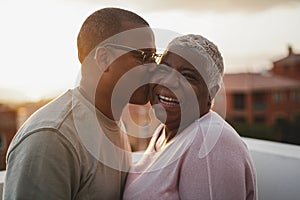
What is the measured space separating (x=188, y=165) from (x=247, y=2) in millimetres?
4494

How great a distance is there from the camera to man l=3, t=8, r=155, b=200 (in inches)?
44.8

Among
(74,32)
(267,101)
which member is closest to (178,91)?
(74,32)

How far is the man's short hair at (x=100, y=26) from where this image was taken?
132cm

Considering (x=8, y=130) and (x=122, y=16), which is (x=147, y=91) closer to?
(x=122, y=16)

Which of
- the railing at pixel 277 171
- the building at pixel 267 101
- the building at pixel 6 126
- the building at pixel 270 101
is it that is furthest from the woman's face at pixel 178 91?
the building at pixel 267 101

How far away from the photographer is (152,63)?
1421mm

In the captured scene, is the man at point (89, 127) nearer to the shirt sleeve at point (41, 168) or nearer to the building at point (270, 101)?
the shirt sleeve at point (41, 168)

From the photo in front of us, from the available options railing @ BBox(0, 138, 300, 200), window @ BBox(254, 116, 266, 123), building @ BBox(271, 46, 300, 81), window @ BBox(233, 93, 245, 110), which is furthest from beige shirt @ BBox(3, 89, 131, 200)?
window @ BBox(254, 116, 266, 123)

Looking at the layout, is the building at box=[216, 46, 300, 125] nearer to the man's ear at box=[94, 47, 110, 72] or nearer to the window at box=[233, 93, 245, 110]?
the window at box=[233, 93, 245, 110]

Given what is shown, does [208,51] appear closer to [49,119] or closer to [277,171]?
[49,119]

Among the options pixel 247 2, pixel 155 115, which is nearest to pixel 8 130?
pixel 247 2

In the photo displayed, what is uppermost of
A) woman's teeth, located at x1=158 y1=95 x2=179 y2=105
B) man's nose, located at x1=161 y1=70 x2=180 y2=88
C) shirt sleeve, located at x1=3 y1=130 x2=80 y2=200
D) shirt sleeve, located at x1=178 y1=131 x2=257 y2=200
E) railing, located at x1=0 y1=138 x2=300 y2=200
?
man's nose, located at x1=161 y1=70 x2=180 y2=88

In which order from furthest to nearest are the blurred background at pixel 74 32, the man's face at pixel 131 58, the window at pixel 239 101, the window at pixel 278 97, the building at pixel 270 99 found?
the window at pixel 278 97
the window at pixel 239 101
the building at pixel 270 99
the blurred background at pixel 74 32
the man's face at pixel 131 58

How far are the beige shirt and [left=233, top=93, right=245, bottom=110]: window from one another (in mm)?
16048
